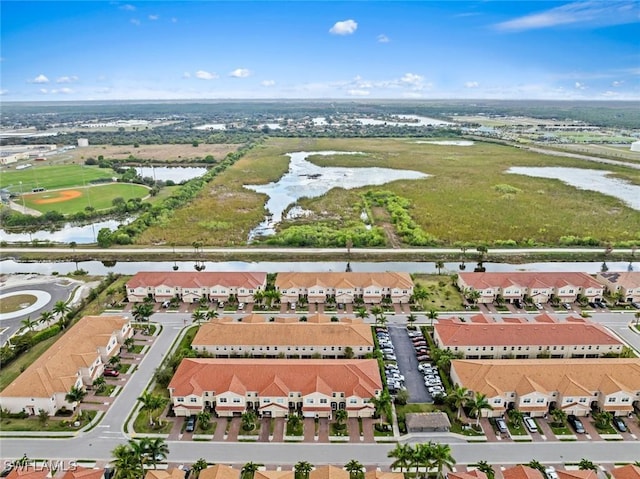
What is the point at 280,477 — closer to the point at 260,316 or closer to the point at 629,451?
the point at 260,316

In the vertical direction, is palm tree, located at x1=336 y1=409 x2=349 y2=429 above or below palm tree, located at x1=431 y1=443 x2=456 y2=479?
below

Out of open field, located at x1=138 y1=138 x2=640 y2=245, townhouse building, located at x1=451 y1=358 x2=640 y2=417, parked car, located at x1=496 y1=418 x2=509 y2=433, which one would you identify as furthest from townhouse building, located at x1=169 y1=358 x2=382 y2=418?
open field, located at x1=138 y1=138 x2=640 y2=245

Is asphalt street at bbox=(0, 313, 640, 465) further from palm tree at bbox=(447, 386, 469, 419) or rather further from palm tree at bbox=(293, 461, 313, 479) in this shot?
palm tree at bbox=(447, 386, 469, 419)

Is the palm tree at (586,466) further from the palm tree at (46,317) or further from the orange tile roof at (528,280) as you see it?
the palm tree at (46,317)

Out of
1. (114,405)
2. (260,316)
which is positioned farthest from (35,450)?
(260,316)

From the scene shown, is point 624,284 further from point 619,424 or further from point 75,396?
point 75,396

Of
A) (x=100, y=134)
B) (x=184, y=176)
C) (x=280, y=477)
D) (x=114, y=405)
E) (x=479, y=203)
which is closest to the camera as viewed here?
(x=280, y=477)

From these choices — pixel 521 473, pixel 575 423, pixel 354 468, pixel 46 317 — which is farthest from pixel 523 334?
pixel 46 317

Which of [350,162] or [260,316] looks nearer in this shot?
[260,316]
